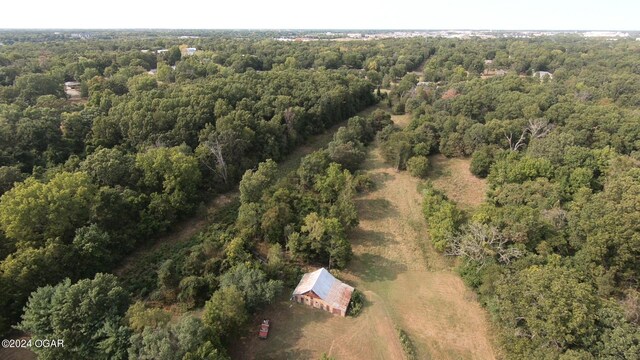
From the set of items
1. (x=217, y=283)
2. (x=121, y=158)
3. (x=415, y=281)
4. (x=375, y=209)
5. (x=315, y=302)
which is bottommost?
(x=415, y=281)

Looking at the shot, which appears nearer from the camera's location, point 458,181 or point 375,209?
point 375,209

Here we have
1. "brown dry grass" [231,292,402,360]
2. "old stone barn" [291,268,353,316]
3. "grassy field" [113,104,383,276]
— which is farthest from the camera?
"grassy field" [113,104,383,276]

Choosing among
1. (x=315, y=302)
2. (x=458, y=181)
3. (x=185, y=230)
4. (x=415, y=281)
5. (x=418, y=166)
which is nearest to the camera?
(x=315, y=302)

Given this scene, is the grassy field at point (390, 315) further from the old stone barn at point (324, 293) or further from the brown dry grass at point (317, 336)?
the old stone barn at point (324, 293)

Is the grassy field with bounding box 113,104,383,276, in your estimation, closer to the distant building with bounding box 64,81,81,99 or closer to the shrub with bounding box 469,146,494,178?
the shrub with bounding box 469,146,494,178

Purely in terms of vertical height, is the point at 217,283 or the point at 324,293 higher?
the point at 217,283

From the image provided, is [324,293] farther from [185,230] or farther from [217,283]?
[185,230]

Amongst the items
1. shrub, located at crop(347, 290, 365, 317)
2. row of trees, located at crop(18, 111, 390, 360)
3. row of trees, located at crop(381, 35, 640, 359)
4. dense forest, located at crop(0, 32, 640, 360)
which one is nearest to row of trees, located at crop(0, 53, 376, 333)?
dense forest, located at crop(0, 32, 640, 360)

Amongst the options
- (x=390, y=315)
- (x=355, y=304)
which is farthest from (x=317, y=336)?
(x=390, y=315)
